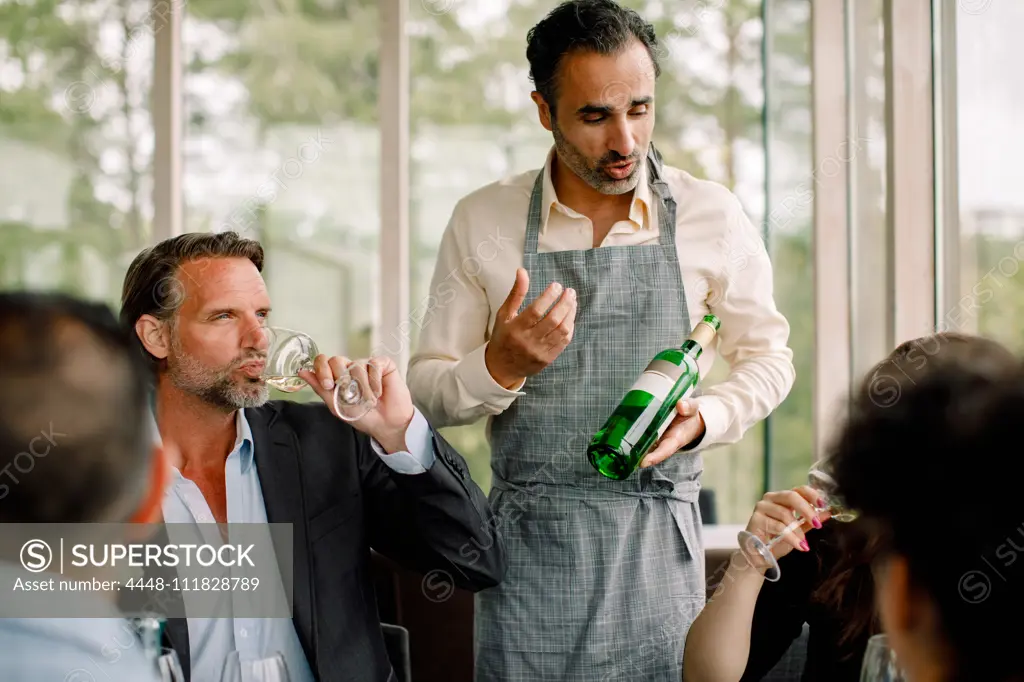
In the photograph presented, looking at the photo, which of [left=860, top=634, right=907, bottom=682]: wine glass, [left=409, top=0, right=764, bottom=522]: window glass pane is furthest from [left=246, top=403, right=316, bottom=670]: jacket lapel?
[left=409, top=0, right=764, bottom=522]: window glass pane

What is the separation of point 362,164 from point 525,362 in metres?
2.04

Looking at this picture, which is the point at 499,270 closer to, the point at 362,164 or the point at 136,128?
the point at 362,164

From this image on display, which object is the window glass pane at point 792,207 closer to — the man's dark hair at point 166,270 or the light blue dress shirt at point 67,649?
the man's dark hair at point 166,270

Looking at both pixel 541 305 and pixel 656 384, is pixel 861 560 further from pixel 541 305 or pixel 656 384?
pixel 541 305

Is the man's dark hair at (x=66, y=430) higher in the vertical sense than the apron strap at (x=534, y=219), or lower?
lower

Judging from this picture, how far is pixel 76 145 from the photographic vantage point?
3.49 m

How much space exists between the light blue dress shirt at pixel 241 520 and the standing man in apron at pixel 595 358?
12cm

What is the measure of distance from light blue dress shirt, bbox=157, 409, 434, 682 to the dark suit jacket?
0.03 meters

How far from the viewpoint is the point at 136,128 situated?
348cm

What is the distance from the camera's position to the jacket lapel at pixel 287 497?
161cm

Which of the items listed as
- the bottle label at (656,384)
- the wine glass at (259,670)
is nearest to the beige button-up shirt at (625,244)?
the bottle label at (656,384)

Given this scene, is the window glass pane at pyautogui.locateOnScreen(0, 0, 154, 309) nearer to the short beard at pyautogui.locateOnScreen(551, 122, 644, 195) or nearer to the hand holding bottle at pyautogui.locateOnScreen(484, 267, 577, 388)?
the short beard at pyautogui.locateOnScreen(551, 122, 644, 195)

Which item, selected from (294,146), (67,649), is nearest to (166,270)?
(67,649)

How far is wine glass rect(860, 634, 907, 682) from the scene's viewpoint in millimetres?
880
